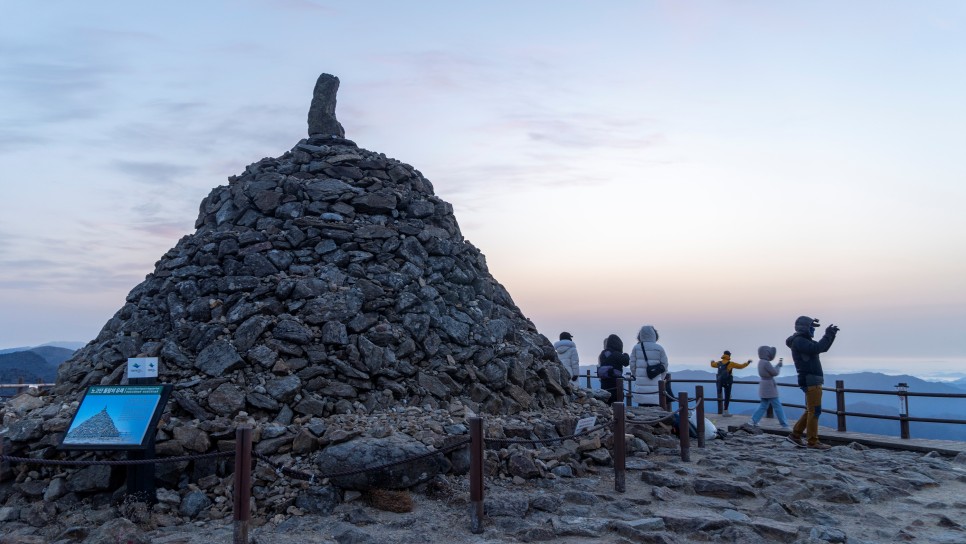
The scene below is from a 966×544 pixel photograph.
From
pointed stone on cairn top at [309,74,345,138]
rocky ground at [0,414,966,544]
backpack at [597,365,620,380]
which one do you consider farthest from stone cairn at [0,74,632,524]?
backpack at [597,365,620,380]

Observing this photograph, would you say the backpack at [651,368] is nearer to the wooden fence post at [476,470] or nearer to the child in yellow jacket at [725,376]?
the child in yellow jacket at [725,376]

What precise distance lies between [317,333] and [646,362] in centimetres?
660

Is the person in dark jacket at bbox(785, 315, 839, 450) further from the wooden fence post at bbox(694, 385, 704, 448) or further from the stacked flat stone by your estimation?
the stacked flat stone

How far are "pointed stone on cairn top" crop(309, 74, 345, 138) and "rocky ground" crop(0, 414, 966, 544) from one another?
8072mm

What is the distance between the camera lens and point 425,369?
10.6 m

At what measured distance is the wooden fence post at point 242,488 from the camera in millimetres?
6770

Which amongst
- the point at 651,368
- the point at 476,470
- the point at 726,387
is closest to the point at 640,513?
the point at 476,470

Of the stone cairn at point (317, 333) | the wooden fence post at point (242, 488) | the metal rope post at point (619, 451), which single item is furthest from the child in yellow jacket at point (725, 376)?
the wooden fence post at point (242, 488)

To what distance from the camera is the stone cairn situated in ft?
28.9

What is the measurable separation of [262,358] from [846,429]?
11.9 meters

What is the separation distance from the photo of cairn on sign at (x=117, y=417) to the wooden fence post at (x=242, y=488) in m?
1.70

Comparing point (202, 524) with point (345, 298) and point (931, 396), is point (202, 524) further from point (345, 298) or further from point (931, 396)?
point (931, 396)

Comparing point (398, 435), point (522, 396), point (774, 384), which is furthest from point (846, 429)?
point (398, 435)

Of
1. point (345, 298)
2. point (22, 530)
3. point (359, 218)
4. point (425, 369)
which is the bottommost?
point (22, 530)
